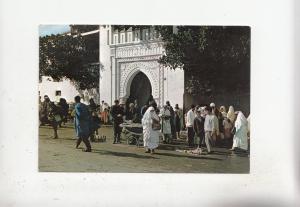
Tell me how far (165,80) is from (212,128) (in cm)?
29

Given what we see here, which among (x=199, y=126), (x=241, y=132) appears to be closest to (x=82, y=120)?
(x=199, y=126)

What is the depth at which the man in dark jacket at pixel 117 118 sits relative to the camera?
2242 millimetres

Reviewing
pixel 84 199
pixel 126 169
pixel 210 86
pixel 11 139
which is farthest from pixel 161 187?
pixel 11 139

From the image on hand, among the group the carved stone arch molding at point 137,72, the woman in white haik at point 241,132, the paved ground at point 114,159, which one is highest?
the carved stone arch molding at point 137,72

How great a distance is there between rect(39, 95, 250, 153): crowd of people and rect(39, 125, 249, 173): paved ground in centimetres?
3

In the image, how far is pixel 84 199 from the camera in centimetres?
219

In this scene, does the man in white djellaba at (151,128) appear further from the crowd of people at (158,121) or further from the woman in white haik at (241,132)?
the woman in white haik at (241,132)

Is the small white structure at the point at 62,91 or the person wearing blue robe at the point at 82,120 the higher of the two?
the small white structure at the point at 62,91

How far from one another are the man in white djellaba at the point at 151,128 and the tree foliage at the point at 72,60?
249 millimetres

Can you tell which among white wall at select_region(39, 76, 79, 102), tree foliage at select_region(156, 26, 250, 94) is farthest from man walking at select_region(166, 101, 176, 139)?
white wall at select_region(39, 76, 79, 102)

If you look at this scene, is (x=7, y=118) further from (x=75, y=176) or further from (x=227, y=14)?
(x=227, y=14)

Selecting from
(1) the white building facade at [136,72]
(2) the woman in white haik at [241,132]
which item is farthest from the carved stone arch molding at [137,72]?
(2) the woman in white haik at [241,132]

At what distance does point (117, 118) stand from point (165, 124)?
8.1 inches

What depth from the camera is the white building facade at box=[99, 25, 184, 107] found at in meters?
2.22
